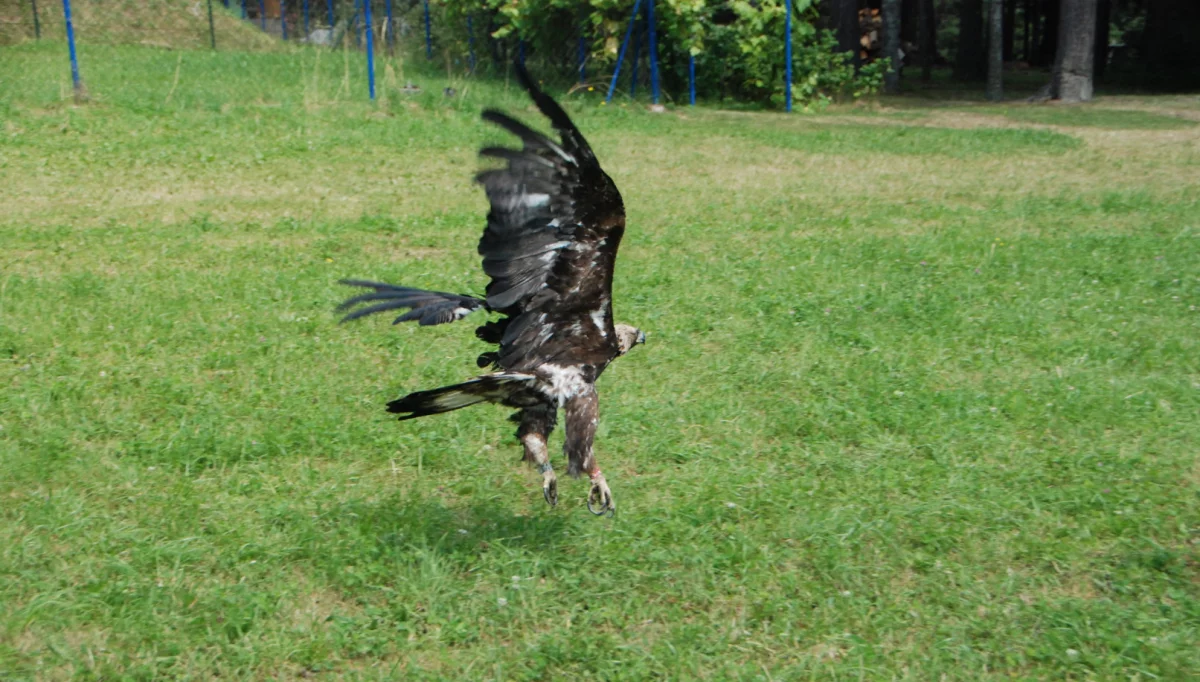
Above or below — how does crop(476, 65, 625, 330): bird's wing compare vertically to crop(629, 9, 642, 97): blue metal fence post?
below

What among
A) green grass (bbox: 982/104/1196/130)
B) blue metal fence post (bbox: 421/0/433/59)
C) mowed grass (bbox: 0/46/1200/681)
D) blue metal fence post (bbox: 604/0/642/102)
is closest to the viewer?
mowed grass (bbox: 0/46/1200/681)

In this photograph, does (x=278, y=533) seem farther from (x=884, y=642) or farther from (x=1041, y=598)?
(x=1041, y=598)

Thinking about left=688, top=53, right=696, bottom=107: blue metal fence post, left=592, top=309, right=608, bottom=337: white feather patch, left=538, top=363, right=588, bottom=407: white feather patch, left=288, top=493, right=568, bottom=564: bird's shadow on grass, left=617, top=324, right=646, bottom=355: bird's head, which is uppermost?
left=688, top=53, right=696, bottom=107: blue metal fence post

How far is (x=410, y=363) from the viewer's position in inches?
261

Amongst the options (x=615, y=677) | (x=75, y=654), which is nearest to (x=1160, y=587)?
(x=615, y=677)

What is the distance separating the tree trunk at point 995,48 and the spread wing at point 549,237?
1865 cm

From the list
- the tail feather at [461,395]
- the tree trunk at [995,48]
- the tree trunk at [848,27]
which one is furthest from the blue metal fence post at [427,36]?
the tail feather at [461,395]

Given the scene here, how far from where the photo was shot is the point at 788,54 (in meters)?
18.8

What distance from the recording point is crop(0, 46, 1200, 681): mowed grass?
13.2ft

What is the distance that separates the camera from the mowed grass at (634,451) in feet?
13.2

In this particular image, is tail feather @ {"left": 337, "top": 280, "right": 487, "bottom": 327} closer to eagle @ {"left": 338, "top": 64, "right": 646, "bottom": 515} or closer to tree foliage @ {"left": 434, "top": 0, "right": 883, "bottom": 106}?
eagle @ {"left": 338, "top": 64, "right": 646, "bottom": 515}

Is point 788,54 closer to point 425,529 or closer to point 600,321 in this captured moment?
point 600,321

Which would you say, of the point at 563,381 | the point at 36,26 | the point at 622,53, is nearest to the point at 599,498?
the point at 563,381

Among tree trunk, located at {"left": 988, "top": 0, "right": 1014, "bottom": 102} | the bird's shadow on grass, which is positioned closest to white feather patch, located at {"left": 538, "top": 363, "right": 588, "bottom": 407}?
the bird's shadow on grass
